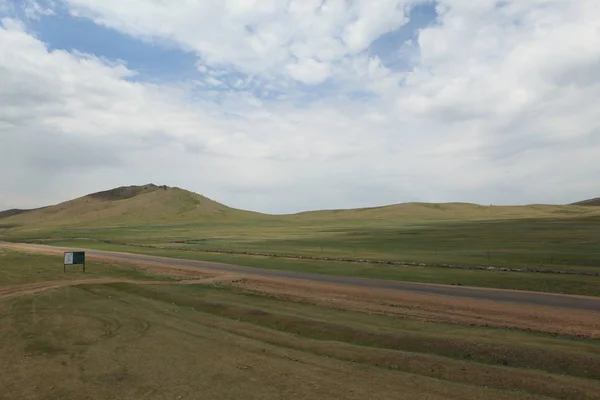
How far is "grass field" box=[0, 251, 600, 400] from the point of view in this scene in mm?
12383

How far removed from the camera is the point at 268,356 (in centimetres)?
1557

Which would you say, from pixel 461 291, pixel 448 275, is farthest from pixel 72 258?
pixel 448 275

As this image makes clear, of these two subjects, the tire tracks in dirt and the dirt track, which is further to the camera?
the tire tracks in dirt

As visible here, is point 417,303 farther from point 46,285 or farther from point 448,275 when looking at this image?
point 46,285

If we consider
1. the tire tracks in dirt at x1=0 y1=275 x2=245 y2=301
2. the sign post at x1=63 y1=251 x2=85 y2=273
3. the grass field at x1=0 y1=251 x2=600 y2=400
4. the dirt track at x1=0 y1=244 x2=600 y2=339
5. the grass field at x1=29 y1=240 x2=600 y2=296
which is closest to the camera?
the grass field at x1=0 y1=251 x2=600 y2=400

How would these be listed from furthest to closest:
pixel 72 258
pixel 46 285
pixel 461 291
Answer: pixel 72 258
pixel 461 291
pixel 46 285

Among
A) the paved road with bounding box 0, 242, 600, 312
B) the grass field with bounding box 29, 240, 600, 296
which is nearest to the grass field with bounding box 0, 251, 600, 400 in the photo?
the paved road with bounding box 0, 242, 600, 312

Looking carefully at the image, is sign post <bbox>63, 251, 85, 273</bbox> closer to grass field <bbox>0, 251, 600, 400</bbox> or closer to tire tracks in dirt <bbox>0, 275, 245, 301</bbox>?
tire tracks in dirt <bbox>0, 275, 245, 301</bbox>

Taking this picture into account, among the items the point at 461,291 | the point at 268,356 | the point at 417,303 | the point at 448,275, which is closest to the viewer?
the point at 268,356

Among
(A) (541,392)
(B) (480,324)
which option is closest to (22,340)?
(A) (541,392)

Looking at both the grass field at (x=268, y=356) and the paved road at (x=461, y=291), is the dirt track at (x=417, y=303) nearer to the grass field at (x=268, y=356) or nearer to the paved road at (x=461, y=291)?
the paved road at (x=461, y=291)

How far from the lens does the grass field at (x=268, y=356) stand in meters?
12.4

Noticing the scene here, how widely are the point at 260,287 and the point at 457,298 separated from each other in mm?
14016

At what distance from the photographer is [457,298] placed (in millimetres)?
30500
